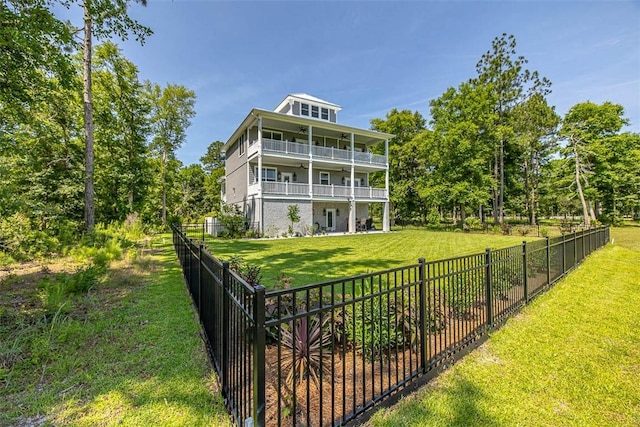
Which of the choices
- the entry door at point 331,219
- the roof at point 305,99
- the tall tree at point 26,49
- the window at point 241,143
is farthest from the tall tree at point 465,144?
the tall tree at point 26,49

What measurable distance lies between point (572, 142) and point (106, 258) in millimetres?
38399

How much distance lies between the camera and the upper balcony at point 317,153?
1867 cm

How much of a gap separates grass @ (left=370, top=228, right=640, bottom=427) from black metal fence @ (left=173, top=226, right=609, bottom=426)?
215 millimetres

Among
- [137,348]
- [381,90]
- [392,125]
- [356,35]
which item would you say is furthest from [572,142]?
[137,348]

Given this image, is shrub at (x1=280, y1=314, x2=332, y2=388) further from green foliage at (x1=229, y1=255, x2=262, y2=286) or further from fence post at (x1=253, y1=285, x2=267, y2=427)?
green foliage at (x1=229, y1=255, x2=262, y2=286)

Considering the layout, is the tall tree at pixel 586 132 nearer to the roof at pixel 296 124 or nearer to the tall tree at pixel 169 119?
the roof at pixel 296 124

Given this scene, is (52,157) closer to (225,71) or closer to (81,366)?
(225,71)

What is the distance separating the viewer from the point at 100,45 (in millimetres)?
16609

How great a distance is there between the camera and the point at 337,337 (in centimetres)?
332

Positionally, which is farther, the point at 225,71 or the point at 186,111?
the point at 186,111

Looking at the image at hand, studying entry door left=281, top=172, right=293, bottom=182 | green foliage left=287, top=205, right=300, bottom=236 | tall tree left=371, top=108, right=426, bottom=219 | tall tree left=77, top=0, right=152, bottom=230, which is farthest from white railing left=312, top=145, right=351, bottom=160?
tall tree left=77, top=0, right=152, bottom=230

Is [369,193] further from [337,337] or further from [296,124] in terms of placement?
[337,337]

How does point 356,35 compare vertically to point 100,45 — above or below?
below

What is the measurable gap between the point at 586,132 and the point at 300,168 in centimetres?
3188
